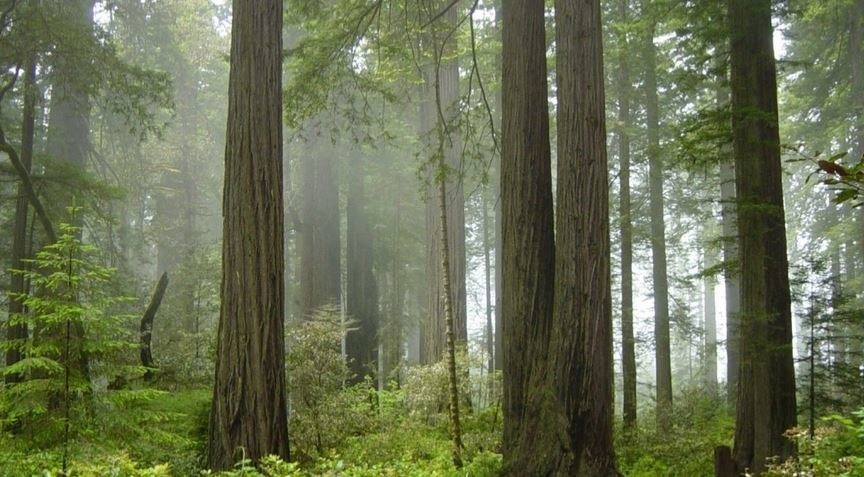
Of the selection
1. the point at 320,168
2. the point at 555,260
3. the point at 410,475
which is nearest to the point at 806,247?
the point at 320,168

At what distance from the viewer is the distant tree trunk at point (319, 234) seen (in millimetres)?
18531

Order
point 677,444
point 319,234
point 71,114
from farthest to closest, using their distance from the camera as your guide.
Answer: point 319,234 → point 71,114 → point 677,444

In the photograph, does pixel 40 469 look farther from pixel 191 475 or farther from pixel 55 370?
pixel 191 475

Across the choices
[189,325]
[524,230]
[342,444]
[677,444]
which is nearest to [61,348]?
[342,444]

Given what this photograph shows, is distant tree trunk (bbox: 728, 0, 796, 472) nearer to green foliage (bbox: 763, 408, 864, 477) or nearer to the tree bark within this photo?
green foliage (bbox: 763, 408, 864, 477)

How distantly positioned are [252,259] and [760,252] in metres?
6.02

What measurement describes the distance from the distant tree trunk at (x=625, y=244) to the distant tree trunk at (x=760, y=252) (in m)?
3.68

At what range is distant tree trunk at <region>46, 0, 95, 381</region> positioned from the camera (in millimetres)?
6098

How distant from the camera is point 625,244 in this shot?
1374 centimetres

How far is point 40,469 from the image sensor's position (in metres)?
5.61

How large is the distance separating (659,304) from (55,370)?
13.0m

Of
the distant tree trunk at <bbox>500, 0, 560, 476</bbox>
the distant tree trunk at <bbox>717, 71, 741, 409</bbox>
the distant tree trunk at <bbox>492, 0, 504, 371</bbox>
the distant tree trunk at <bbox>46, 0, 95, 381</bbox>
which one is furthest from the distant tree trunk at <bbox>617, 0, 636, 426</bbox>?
the distant tree trunk at <bbox>46, 0, 95, 381</bbox>

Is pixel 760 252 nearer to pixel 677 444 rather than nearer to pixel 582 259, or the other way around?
pixel 582 259

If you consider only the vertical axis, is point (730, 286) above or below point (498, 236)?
below
